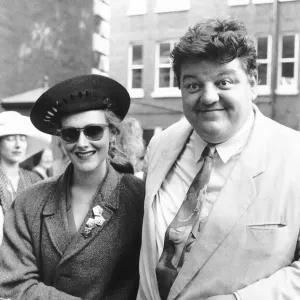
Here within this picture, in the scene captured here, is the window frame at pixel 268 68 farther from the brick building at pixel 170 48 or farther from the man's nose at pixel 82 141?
the man's nose at pixel 82 141

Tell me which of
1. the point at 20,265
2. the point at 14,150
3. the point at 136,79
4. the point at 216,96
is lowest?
the point at 20,265

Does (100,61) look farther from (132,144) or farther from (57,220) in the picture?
(57,220)

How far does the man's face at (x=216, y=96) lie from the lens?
2.03m

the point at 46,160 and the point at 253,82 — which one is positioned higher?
the point at 253,82

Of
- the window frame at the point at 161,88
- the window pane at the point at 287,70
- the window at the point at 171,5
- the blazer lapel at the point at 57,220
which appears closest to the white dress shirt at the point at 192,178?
the blazer lapel at the point at 57,220

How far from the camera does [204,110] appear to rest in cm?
206

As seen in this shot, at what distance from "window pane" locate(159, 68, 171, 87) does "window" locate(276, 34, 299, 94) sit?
3284mm

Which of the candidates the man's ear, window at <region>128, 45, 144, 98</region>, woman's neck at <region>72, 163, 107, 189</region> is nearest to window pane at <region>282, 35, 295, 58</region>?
window at <region>128, 45, 144, 98</region>

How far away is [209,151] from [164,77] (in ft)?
48.6

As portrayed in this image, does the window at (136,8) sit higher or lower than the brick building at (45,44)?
higher

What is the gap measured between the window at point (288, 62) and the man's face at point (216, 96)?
44.2ft

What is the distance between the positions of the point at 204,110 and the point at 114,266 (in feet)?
2.70

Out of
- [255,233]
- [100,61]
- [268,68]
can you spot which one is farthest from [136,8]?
[255,233]

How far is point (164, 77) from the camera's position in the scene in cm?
1680
